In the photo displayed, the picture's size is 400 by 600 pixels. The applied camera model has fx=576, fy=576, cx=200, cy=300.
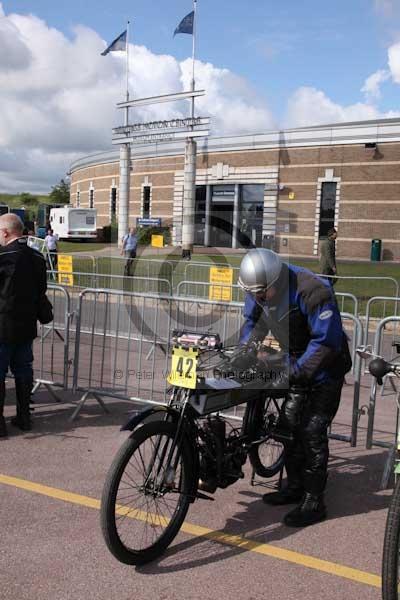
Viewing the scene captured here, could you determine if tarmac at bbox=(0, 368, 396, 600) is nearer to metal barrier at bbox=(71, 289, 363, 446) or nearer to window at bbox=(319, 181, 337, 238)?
metal barrier at bbox=(71, 289, 363, 446)

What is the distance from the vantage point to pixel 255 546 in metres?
3.63

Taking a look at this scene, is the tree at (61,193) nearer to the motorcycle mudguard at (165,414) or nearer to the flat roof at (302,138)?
the flat roof at (302,138)

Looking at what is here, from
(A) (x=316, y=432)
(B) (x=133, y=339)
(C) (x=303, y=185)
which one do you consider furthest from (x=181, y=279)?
(C) (x=303, y=185)

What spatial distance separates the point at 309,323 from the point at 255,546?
4.78 ft

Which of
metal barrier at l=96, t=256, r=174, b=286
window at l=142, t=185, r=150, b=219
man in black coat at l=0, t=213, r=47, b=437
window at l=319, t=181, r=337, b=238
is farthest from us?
window at l=142, t=185, r=150, b=219

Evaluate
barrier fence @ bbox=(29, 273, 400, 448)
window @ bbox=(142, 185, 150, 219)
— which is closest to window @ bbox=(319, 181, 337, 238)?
window @ bbox=(142, 185, 150, 219)

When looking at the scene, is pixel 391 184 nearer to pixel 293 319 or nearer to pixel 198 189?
pixel 198 189

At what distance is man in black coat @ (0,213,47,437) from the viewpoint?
5285 millimetres

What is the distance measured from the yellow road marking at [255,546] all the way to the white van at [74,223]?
146 ft

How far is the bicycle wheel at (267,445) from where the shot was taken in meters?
4.08

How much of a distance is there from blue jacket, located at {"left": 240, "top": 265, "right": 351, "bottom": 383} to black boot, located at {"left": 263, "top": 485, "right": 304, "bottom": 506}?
Answer: 96 cm

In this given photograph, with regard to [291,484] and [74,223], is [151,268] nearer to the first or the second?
[291,484]

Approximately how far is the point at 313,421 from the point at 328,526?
73 cm

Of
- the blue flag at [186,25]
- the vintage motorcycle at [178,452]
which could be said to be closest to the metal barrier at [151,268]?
the vintage motorcycle at [178,452]
